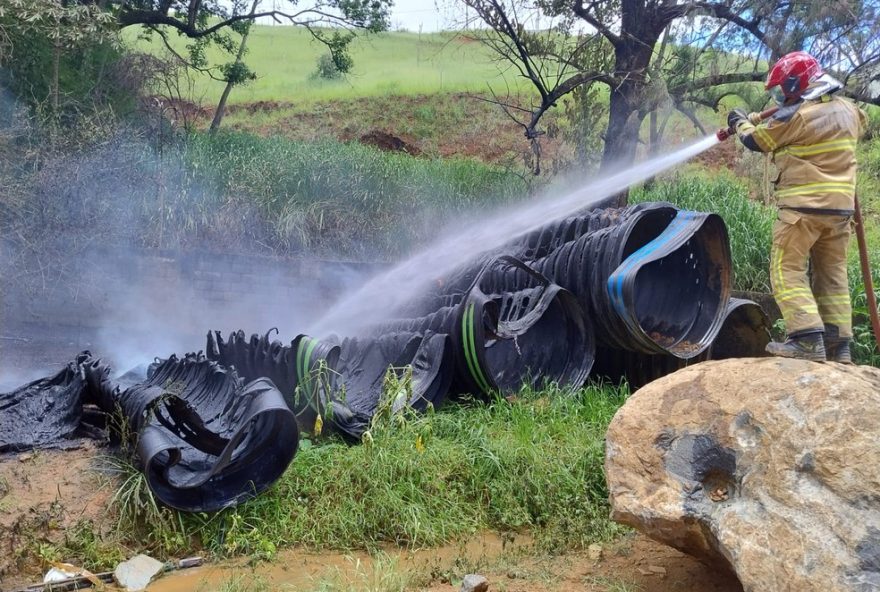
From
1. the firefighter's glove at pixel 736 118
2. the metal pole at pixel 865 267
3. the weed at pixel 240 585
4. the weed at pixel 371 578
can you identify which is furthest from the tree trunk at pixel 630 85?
the weed at pixel 240 585

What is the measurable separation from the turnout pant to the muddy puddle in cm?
199

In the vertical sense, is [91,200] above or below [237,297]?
above

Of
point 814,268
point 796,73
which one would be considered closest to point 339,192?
point 814,268

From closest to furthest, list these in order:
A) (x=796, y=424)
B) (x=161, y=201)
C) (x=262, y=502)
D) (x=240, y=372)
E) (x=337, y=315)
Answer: (x=796, y=424)
(x=262, y=502)
(x=240, y=372)
(x=337, y=315)
(x=161, y=201)

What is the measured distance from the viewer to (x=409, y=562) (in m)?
4.27

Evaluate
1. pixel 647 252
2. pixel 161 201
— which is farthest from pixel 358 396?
pixel 161 201

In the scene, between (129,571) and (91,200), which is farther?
(91,200)

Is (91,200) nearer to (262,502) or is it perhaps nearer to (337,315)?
(337,315)

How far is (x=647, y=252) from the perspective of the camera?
248 inches

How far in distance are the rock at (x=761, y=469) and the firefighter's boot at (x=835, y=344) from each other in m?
1.04

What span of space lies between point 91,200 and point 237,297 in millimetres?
2315

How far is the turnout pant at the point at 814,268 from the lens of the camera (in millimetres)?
4355

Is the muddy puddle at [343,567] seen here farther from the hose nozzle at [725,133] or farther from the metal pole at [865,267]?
the hose nozzle at [725,133]

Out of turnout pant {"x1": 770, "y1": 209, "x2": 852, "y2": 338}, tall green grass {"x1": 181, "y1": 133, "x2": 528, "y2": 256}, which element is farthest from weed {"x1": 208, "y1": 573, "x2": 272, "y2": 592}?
tall green grass {"x1": 181, "y1": 133, "x2": 528, "y2": 256}
